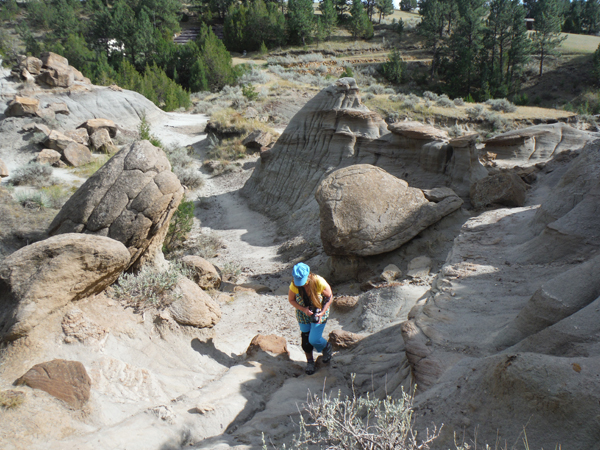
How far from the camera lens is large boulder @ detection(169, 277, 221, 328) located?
21.4ft

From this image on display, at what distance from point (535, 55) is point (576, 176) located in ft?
135

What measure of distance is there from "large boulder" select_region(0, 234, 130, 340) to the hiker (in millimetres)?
2583

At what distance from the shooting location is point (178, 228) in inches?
533

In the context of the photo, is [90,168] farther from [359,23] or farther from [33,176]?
[359,23]

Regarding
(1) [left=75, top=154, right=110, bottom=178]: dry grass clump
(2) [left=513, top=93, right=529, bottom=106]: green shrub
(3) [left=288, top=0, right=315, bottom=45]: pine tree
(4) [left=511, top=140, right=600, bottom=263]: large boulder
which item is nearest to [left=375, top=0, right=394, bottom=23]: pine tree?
(3) [left=288, top=0, right=315, bottom=45]: pine tree

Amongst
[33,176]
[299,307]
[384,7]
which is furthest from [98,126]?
[384,7]

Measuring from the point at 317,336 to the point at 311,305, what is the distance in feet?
1.53

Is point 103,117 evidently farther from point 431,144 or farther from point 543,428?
point 543,428

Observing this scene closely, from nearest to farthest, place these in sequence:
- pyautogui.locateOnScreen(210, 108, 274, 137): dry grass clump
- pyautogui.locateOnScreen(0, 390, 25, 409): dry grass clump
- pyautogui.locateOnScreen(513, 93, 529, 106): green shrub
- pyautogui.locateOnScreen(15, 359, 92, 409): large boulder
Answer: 1. pyautogui.locateOnScreen(0, 390, 25, 409): dry grass clump
2. pyautogui.locateOnScreen(15, 359, 92, 409): large boulder
3. pyautogui.locateOnScreen(210, 108, 274, 137): dry grass clump
4. pyautogui.locateOnScreen(513, 93, 529, 106): green shrub

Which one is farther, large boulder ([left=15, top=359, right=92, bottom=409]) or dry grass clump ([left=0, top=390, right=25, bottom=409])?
large boulder ([left=15, top=359, right=92, bottom=409])

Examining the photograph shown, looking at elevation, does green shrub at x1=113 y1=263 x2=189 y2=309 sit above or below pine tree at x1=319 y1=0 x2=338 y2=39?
below

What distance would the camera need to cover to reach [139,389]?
511cm

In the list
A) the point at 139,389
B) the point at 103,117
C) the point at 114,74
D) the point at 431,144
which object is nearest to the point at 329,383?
the point at 139,389

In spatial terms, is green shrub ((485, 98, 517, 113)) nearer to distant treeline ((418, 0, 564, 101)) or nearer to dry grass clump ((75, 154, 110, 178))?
distant treeline ((418, 0, 564, 101))
